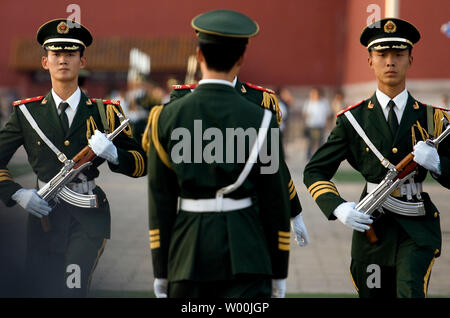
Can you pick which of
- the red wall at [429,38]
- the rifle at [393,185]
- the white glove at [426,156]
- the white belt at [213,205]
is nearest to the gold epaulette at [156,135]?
the white belt at [213,205]

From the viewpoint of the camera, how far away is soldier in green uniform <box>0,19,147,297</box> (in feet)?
14.2

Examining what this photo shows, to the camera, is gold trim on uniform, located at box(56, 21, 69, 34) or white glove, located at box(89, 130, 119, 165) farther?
gold trim on uniform, located at box(56, 21, 69, 34)

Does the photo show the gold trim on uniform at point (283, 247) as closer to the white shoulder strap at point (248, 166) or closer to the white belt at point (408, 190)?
the white shoulder strap at point (248, 166)

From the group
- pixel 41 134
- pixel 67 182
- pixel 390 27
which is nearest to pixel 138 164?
pixel 67 182

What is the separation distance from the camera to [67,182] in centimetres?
434

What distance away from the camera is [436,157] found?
3932 mm

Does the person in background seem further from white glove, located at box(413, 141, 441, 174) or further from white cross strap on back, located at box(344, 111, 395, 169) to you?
white glove, located at box(413, 141, 441, 174)

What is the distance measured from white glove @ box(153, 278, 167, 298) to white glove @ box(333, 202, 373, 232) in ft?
4.21

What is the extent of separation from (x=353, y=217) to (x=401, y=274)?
400mm

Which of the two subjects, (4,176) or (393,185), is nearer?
(393,185)

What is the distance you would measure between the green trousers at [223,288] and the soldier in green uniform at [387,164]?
3.54 feet

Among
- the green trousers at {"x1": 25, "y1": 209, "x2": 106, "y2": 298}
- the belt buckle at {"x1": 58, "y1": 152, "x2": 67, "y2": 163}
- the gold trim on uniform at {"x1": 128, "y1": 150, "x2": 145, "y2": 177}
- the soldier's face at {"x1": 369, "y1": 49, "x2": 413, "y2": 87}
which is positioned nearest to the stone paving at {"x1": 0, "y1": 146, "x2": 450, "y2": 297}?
the green trousers at {"x1": 25, "y1": 209, "x2": 106, "y2": 298}

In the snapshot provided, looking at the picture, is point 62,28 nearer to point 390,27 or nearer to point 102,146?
point 102,146
